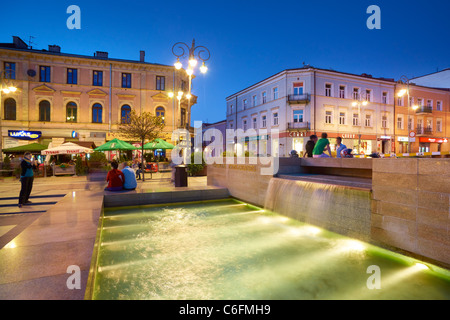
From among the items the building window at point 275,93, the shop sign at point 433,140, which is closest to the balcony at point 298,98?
the building window at point 275,93

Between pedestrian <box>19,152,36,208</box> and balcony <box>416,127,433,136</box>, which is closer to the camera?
pedestrian <box>19,152,36,208</box>

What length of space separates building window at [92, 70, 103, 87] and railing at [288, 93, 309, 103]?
23.5 metres

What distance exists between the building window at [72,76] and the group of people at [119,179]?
85.3 ft

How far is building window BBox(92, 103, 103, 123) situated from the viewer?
1190 inches

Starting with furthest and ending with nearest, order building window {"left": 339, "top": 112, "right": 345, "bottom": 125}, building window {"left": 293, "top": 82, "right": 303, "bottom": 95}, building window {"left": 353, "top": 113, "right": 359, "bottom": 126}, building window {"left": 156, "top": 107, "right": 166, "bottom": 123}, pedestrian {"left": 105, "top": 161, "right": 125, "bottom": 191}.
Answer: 1. building window {"left": 353, "top": 113, "right": 359, "bottom": 126}
2. building window {"left": 339, "top": 112, "right": 345, "bottom": 125}
3. building window {"left": 156, "top": 107, "right": 166, "bottom": 123}
4. building window {"left": 293, "top": 82, "right": 303, "bottom": 95}
5. pedestrian {"left": 105, "top": 161, "right": 125, "bottom": 191}

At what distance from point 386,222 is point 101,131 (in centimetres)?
3128

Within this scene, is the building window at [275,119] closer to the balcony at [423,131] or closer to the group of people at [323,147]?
the balcony at [423,131]

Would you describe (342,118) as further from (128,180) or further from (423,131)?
(128,180)

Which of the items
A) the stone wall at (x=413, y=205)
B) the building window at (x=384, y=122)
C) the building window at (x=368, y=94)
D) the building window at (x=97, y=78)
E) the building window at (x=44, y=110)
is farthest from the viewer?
the building window at (x=384, y=122)

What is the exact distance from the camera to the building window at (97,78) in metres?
30.2

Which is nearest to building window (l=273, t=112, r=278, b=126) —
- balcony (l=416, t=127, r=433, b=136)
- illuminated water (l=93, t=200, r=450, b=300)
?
balcony (l=416, t=127, r=433, b=136)

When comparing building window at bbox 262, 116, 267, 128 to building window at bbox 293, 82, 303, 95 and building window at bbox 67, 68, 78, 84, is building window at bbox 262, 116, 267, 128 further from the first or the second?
building window at bbox 67, 68, 78, 84

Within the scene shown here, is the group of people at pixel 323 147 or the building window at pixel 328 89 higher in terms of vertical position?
the building window at pixel 328 89
